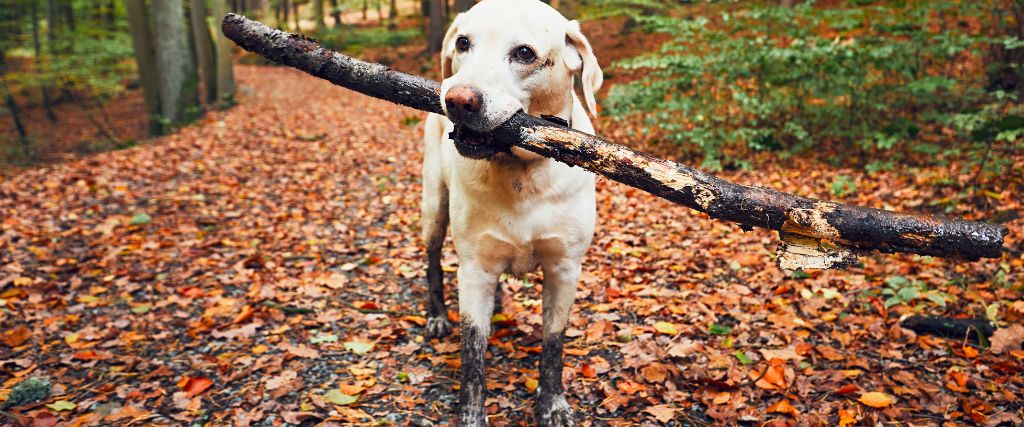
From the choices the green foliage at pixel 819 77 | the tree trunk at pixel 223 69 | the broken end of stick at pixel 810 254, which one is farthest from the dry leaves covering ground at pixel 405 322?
the tree trunk at pixel 223 69

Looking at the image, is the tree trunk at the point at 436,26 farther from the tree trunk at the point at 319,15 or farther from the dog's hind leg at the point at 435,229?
the dog's hind leg at the point at 435,229

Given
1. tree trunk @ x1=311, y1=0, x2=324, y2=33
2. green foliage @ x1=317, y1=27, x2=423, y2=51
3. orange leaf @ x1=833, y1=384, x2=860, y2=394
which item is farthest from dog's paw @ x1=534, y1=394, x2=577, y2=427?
tree trunk @ x1=311, y1=0, x2=324, y2=33

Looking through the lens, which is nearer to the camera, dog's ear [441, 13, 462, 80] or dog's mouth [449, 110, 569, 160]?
dog's mouth [449, 110, 569, 160]

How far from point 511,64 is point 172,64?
38.5 ft

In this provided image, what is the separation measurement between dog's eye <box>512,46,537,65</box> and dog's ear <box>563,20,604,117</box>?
263 millimetres

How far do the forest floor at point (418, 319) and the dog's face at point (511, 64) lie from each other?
1.81m

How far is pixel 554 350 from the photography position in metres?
3.19

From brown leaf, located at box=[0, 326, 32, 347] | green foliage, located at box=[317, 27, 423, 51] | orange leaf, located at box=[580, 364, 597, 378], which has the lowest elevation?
green foliage, located at box=[317, 27, 423, 51]

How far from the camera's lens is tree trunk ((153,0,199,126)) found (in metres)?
11.3

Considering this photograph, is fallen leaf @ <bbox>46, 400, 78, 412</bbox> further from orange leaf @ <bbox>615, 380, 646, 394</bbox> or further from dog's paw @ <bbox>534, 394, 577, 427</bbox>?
orange leaf @ <bbox>615, 380, 646, 394</bbox>

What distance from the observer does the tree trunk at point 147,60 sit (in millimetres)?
11539

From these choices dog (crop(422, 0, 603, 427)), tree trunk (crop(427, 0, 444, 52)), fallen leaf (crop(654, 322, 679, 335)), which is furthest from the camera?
tree trunk (crop(427, 0, 444, 52))

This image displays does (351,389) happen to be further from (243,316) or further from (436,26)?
(436,26)

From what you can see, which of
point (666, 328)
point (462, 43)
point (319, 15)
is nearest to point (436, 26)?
point (319, 15)
